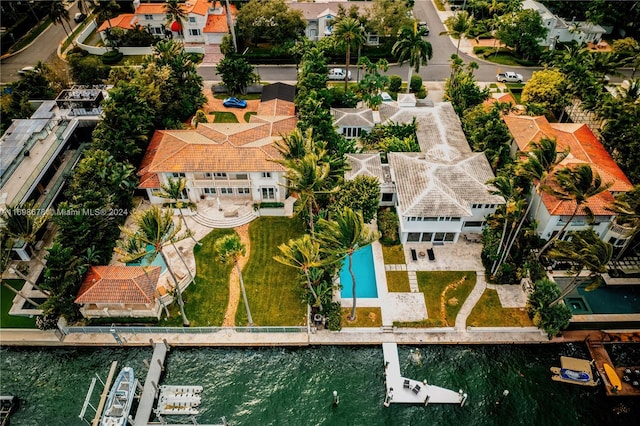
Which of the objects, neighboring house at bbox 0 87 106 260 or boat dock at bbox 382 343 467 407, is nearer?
boat dock at bbox 382 343 467 407

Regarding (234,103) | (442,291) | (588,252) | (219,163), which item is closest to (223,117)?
(234,103)

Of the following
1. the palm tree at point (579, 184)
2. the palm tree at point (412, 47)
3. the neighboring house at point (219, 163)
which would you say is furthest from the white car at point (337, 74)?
the palm tree at point (579, 184)

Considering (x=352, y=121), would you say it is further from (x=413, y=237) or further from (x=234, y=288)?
(x=234, y=288)

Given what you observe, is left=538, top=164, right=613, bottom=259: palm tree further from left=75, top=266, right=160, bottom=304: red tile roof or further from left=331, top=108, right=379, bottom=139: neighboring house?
left=75, top=266, right=160, bottom=304: red tile roof

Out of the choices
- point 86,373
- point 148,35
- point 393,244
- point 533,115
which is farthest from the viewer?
point 148,35

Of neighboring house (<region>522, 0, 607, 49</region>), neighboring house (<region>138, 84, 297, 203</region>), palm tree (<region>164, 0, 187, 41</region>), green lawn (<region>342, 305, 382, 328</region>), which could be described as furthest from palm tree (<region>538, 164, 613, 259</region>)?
palm tree (<region>164, 0, 187, 41</region>)

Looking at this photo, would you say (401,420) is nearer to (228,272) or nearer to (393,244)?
(393,244)

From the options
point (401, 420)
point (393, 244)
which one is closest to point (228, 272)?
point (393, 244)
